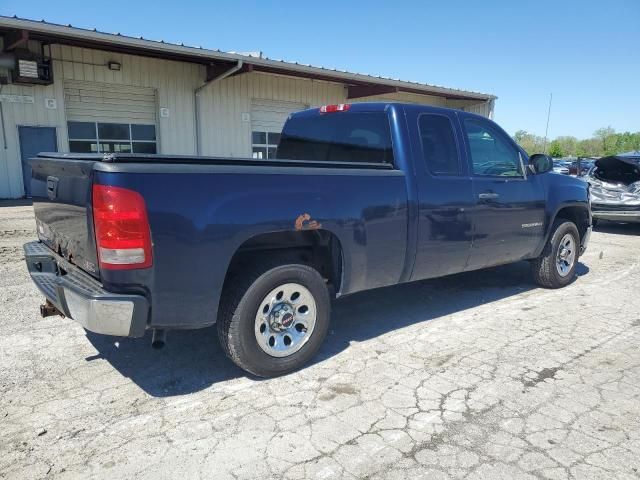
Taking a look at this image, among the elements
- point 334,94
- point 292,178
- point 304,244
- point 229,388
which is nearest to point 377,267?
point 304,244

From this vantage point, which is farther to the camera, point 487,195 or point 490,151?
point 490,151

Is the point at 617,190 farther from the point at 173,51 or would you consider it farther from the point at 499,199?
the point at 173,51

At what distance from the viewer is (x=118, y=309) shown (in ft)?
8.81

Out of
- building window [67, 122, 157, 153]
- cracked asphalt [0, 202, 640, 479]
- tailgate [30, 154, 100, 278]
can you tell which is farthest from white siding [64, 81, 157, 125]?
tailgate [30, 154, 100, 278]

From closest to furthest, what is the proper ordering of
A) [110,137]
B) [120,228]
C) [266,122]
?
[120,228], [110,137], [266,122]

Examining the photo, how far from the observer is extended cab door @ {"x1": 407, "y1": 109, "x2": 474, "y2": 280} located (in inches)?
159

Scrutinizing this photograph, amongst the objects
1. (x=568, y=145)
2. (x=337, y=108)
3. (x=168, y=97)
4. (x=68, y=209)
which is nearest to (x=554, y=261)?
(x=337, y=108)

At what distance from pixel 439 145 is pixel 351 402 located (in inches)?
95.6

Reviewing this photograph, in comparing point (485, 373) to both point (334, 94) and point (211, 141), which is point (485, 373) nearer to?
point (211, 141)

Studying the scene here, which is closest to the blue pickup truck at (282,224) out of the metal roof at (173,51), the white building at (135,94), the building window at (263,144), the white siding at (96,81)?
the metal roof at (173,51)

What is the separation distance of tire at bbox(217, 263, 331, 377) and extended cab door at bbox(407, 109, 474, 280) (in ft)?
3.46

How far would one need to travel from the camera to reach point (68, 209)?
3.09m

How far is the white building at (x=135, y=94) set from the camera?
12.0 metres

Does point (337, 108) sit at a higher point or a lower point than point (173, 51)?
lower
